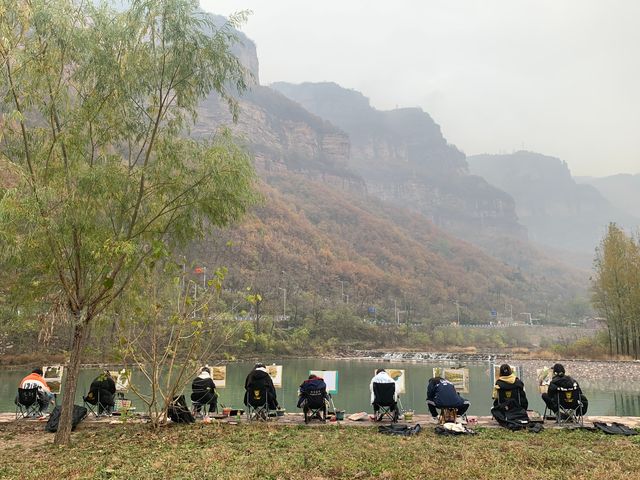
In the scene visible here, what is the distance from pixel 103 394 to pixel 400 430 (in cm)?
550

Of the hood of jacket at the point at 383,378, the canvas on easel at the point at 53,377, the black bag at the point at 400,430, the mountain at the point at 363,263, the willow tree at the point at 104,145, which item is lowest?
the black bag at the point at 400,430

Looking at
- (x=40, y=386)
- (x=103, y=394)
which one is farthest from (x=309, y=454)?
(x=40, y=386)

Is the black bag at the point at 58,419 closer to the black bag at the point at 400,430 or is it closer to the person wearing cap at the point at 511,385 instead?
the black bag at the point at 400,430

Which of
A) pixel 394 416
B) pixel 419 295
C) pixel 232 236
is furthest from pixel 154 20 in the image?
pixel 419 295

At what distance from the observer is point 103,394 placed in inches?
356

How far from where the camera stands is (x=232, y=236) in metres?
72.9

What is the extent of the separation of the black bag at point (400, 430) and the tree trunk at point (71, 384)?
4659 millimetres

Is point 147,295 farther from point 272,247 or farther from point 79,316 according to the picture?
point 272,247

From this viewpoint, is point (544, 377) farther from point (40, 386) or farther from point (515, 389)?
point (40, 386)

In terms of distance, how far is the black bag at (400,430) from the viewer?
7383mm

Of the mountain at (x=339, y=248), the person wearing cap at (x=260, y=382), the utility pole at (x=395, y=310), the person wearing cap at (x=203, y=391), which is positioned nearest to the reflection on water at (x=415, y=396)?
the person wearing cap at (x=203, y=391)

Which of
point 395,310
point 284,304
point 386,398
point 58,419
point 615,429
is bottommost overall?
point 58,419

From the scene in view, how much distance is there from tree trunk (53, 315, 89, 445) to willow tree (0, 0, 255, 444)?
0.06 feet

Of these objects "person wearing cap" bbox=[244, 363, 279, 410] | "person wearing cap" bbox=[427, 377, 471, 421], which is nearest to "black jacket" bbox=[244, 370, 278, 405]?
"person wearing cap" bbox=[244, 363, 279, 410]
